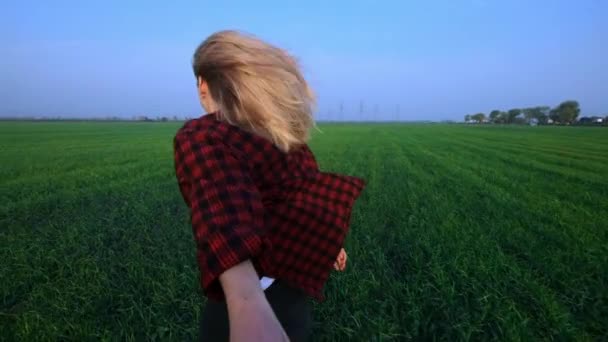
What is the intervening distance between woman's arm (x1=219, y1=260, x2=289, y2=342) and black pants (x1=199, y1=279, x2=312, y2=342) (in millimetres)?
408

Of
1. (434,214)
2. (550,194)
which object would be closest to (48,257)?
(434,214)

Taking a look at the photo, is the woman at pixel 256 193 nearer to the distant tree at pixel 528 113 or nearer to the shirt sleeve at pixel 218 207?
the shirt sleeve at pixel 218 207

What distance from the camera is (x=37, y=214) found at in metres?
7.14

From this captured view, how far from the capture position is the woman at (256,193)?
35.7 inches

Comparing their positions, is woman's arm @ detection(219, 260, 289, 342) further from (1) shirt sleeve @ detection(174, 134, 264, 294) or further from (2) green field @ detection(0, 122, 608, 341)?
(2) green field @ detection(0, 122, 608, 341)

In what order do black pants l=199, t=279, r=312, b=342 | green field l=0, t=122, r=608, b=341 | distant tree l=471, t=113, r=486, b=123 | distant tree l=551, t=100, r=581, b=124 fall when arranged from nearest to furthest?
black pants l=199, t=279, r=312, b=342
green field l=0, t=122, r=608, b=341
distant tree l=551, t=100, r=581, b=124
distant tree l=471, t=113, r=486, b=123

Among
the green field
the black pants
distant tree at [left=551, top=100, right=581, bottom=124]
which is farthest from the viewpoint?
distant tree at [left=551, top=100, right=581, bottom=124]

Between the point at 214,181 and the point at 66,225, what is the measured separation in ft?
20.5

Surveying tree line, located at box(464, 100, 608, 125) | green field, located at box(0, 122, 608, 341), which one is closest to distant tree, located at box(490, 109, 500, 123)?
tree line, located at box(464, 100, 608, 125)

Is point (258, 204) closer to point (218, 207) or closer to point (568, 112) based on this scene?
point (218, 207)

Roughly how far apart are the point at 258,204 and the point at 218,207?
97mm

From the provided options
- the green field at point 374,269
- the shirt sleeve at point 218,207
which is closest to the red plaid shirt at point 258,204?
the shirt sleeve at point 218,207

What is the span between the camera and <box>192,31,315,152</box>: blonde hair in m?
1.13

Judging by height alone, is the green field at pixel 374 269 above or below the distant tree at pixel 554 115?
above
